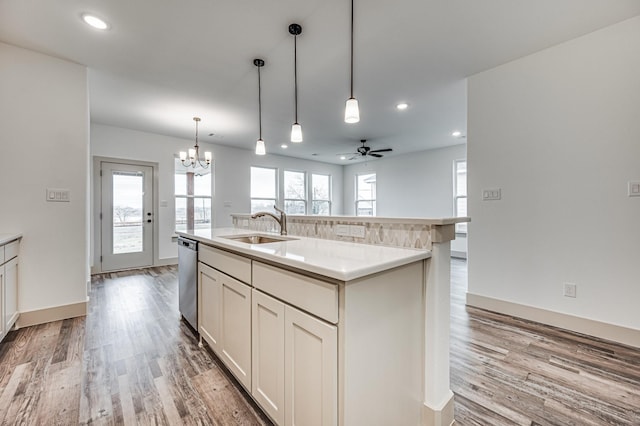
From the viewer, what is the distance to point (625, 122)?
7.34 feet

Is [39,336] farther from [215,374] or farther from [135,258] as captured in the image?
[135,258]

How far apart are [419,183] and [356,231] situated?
19.1 feet

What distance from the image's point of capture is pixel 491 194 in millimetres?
2955

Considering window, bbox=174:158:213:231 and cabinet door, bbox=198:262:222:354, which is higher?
window, bbox=174:158:213:231

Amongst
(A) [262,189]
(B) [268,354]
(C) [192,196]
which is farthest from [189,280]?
(A) [262,189]

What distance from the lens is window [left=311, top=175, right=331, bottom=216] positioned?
8.42 metres

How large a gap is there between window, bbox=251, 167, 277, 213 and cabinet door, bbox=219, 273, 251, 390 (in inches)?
206

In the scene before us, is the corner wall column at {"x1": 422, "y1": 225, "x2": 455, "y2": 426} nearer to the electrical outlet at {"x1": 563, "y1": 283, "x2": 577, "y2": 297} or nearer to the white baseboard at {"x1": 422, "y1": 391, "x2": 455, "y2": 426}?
the white baseboard at {"x1": 422, "y1": 391, "x2": 455, "y2": 426}

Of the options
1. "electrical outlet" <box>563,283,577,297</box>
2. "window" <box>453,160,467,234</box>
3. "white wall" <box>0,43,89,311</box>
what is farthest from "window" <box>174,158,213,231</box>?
"electrical outlet" <box>563,283,577,297</box>

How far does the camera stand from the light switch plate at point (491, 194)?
291 cm

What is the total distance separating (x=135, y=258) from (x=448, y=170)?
6.94 m

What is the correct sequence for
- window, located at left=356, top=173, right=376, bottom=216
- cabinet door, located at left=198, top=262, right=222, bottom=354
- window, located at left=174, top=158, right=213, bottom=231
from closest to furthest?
cabinet door, located at left=198, top=262, right=222, bottom=354
window, located at left=174, top=158, right=213, bottom=231
window, located at left=356, top=173, right=376, bottom=216

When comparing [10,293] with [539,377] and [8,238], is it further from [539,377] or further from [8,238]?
[539,377]

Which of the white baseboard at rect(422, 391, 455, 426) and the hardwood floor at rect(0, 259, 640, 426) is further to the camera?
the hardwood floor at rect(0, 259, 640, 426)
